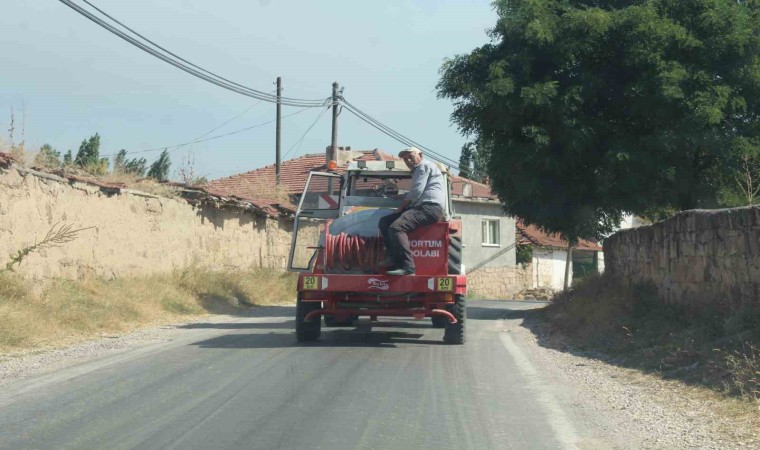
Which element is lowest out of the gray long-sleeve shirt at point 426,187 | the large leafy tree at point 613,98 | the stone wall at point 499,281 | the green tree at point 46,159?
the stone wall at point 499,281

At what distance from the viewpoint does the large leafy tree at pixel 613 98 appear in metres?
16.4

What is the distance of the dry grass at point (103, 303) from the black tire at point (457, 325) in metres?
5.33

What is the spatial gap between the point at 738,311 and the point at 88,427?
23.0 ft

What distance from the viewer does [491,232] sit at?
147ft

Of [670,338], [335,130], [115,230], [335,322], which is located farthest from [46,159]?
[335,130]

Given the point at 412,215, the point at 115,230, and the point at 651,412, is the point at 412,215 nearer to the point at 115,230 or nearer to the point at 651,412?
the point at 651,412

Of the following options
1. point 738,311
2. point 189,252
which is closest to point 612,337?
point 738,311

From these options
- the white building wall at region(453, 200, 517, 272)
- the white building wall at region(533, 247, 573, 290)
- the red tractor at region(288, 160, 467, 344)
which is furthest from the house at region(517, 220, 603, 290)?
the red tractor at region(288, 160, 467, 344)

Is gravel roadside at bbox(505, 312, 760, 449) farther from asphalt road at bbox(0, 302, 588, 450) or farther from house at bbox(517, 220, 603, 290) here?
house at bbox(517, 220, 603, 290)

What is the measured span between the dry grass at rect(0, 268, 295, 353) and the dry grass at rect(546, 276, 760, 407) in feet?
24.2

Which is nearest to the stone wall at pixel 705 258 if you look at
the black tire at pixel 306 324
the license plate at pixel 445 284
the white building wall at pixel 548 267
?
the license plate at pixel 445 284

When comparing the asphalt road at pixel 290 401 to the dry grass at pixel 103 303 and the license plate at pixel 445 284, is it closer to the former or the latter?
the license plate at pixel 445 284

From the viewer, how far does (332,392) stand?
25.6 ft

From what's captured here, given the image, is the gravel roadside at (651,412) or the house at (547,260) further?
the house at (547,260)
